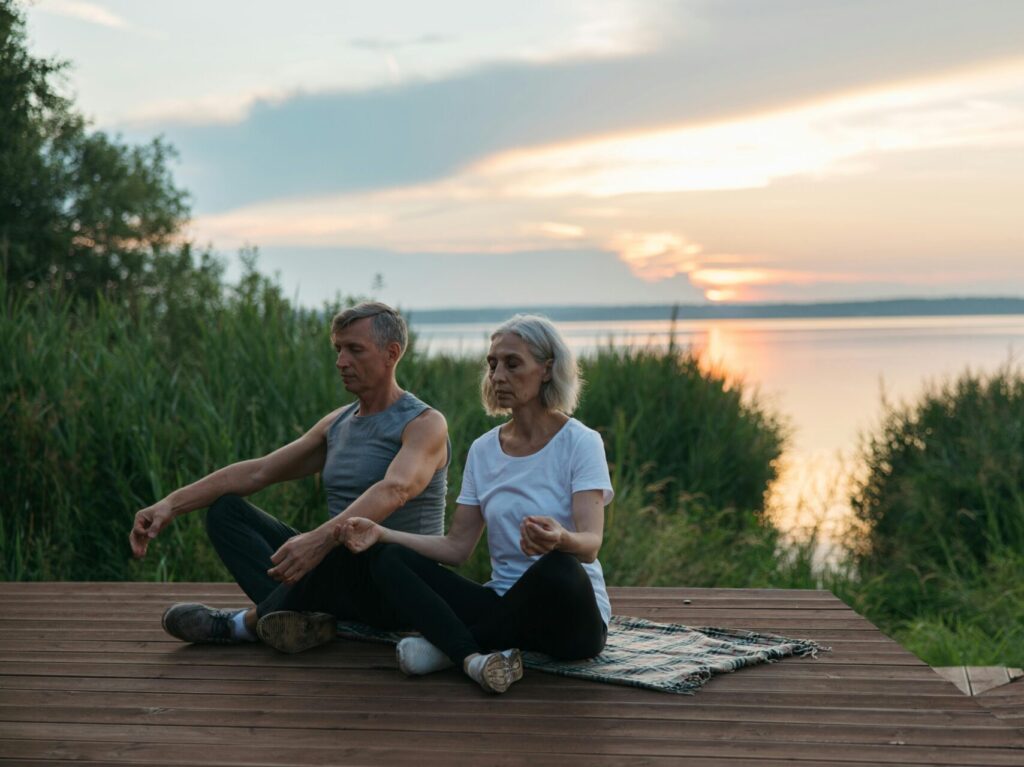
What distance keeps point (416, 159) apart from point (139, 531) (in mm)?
10889

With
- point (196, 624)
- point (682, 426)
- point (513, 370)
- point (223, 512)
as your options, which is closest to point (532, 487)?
point (513, 370)

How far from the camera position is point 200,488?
3.59 m

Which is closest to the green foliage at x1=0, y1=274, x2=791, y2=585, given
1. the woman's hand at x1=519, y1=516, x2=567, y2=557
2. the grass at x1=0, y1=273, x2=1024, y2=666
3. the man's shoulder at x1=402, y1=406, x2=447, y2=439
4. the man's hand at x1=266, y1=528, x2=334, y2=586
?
the grass at x1=0, y1=273, x2=1024, y2=666

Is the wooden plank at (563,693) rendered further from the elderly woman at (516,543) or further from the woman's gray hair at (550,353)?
the woman's gray hair at (550,353)

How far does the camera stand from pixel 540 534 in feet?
9.19

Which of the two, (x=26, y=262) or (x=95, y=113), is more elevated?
(x=95, y=113)

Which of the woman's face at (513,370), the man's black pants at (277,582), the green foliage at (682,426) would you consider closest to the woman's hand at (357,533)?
the man's black pants at (277,582)

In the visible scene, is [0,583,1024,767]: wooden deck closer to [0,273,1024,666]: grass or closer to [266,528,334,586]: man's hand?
[266,528,334,586]: man's hand

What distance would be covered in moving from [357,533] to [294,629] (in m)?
0.47

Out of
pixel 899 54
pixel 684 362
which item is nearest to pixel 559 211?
pixel 899 54

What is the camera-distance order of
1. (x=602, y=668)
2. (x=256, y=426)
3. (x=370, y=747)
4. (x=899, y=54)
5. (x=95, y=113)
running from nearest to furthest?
(x=370, y=747), (x=602, y=668), (x=256, y=426), (x=899, y=54), (x=95, y=113)

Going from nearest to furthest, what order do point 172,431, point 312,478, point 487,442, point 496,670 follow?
1. point 496,670
2. point 487,442
3. point 312,478
4. point 172,431

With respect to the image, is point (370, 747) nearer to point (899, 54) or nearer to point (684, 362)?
point (684, 362)

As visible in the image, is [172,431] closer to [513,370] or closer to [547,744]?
[513,370]
